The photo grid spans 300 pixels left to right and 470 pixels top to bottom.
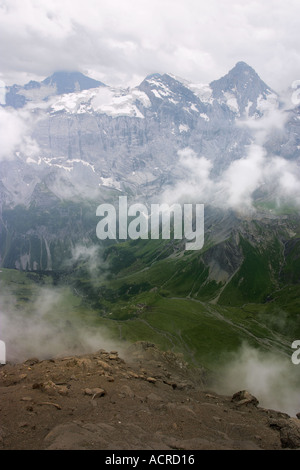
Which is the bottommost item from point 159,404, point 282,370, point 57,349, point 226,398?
point 282,370

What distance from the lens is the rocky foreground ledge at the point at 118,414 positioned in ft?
94.6

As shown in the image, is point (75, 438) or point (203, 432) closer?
point (75, 438)

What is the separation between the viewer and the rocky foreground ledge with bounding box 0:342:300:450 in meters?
28.8

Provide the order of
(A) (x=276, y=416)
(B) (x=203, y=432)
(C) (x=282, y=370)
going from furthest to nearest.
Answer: (C) (x=282, y=370), (A) (x=276, y=416), (B) (x=203, y=432)

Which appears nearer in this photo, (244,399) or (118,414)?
(118,414)

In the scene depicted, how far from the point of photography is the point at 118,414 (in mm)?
34594

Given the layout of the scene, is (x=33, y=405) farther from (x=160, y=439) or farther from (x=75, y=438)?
(x=160, y=439)

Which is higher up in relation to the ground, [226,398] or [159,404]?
[159,404]

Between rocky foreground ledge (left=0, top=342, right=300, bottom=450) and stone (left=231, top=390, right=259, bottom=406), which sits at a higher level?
rocky foreground ledge (left=0, top=342, right=300, bottom=450)

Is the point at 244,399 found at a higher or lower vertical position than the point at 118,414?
lower

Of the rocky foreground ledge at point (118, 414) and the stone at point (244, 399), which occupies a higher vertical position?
the rocky foreground ledge at point (118, 414)
